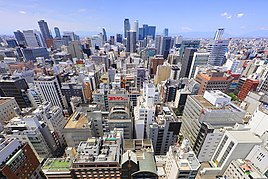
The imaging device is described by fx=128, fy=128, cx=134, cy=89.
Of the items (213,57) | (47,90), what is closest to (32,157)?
(47,90)

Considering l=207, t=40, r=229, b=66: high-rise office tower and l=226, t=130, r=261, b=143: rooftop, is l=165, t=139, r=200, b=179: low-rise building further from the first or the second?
l=207, t=40, r=229, b=66: high-rise office tower

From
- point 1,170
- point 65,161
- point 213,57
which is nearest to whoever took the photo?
point 1,170

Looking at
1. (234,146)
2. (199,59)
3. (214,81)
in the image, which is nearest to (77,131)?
(234,146)

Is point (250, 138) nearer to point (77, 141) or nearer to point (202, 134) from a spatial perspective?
point (202, 134)

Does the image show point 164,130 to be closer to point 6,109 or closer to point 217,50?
point 6,109

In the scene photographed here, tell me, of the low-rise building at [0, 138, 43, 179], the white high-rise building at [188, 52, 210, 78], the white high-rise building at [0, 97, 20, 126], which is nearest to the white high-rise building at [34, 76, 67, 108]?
the white high-rise building at [0, 97, 20, 126]

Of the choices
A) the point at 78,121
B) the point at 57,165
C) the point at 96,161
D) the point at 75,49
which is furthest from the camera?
the point at 75,49
